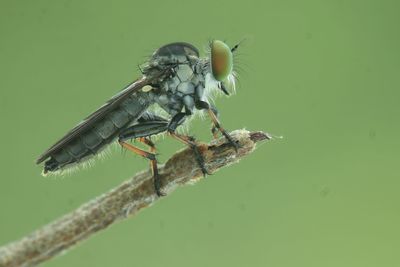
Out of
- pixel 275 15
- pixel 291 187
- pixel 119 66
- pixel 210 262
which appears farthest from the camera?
pixel 275 15

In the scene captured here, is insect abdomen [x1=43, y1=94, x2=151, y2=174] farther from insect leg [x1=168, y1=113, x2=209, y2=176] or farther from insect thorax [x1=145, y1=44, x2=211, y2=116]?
insect leg [x1=168, y1=113, x2=209, y2=176]

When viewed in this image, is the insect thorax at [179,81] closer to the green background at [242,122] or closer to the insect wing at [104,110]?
the insect wing at [104,110]

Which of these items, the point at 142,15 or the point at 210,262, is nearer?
the point at 210,262

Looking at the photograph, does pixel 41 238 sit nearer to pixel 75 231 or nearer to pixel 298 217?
pixel 75 231

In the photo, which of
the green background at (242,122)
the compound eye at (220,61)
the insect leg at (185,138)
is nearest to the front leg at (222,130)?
the insect leg at (185,138)

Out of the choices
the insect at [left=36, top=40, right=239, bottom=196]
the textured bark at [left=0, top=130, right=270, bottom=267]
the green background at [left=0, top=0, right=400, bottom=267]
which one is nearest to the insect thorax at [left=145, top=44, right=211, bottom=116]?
the insect at [left=36, top=40, right=239, bottom=196]

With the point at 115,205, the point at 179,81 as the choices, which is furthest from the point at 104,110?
the point at 115,205

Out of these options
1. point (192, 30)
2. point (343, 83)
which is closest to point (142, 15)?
point (192, 30)
